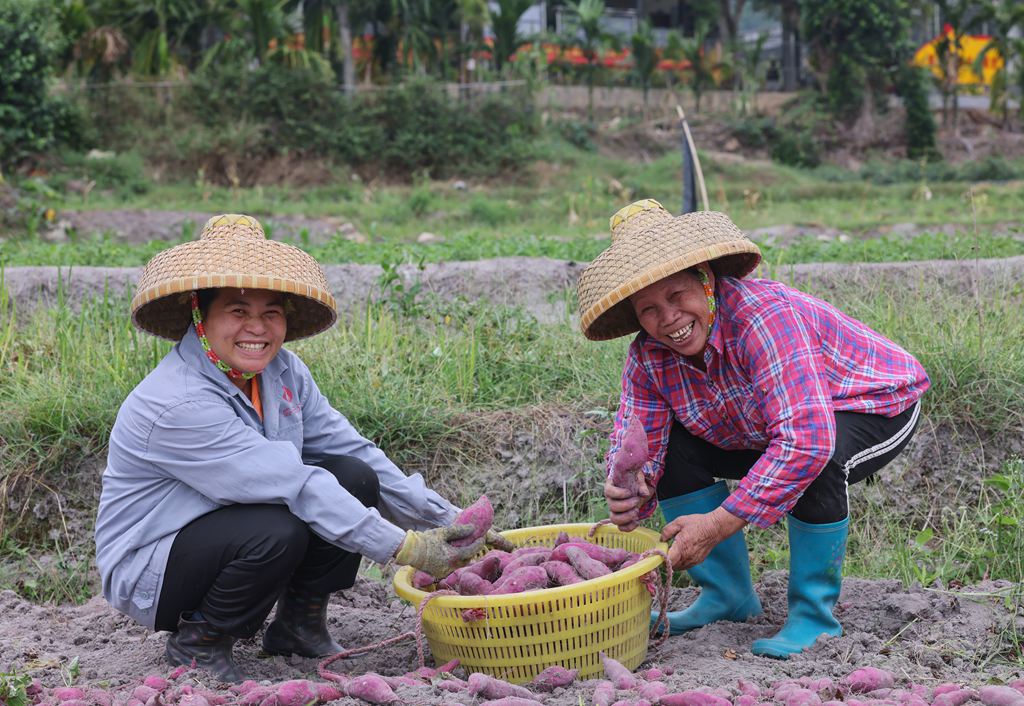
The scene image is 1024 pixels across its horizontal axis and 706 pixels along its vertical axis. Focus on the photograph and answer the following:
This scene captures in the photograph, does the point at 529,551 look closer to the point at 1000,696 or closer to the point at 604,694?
the point at 604,694

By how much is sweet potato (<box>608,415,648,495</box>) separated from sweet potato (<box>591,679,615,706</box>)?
1.89 feet

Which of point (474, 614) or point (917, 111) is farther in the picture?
point (917, 111)

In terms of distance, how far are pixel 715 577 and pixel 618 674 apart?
70 cm

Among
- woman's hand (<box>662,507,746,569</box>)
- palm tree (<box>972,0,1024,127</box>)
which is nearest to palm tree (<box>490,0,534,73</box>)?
palm tree (<box>972,0,1024,127</box>)

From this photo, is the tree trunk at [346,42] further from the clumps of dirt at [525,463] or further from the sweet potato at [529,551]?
the sweet potato at [529,551]

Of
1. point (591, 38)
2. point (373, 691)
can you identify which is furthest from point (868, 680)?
point (591, 38)

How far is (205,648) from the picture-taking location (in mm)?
2676

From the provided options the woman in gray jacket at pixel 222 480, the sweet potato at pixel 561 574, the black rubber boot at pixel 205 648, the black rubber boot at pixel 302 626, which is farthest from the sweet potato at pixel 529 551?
the black rubber boot at pixel 205 648

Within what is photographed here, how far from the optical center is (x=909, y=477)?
409 centimetres

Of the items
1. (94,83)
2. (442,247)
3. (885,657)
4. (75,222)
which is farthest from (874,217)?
(94,83)

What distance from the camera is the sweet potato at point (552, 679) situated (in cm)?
247

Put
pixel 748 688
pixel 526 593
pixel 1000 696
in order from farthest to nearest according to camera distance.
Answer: pixel 526 593 < pixel 748 688 < pixel 1000 696

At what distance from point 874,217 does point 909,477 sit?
421 inches

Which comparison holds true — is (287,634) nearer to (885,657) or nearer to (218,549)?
(218,549)
